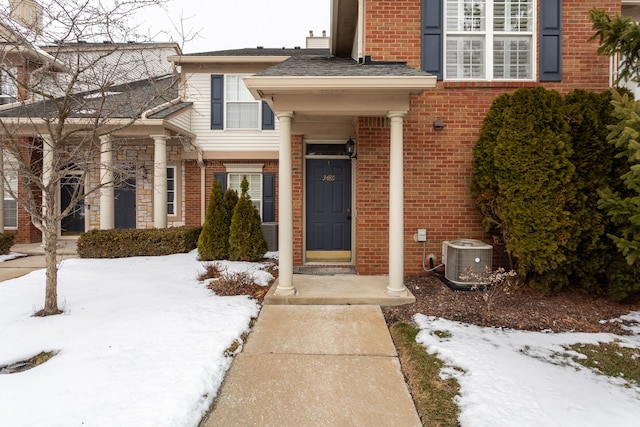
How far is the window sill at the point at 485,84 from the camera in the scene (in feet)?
17.8

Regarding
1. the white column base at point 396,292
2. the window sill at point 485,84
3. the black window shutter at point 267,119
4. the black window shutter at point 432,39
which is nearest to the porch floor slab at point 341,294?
the white column base at point 396,292

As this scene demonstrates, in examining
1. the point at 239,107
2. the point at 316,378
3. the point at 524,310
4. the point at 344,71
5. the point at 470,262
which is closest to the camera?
the point at 316,378

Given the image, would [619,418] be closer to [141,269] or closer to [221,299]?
[221,299]

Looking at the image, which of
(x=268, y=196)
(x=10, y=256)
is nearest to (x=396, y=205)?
(x=268, y=196)

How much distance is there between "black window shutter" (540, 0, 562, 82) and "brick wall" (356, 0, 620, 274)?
126 mm

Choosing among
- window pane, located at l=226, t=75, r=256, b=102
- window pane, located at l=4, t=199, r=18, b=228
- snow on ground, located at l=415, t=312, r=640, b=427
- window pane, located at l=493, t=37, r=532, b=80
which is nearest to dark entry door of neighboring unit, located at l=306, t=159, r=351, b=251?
window pane, located at l=493, t=37, r=532, b=80

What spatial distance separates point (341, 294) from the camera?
476 centimetres

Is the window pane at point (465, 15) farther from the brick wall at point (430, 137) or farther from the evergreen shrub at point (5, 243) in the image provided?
the evergreen shrub at point (5, 243)

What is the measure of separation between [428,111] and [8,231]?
39.7 feet

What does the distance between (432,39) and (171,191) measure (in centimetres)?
842

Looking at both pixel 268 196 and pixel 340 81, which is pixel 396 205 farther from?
pixel 268 196

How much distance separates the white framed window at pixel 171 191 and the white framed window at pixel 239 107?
7.20 ft

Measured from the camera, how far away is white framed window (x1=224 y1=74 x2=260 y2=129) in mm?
10164

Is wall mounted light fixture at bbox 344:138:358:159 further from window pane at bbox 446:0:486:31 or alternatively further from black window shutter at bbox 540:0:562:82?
black window shutter at bbox 540:0:562:82
